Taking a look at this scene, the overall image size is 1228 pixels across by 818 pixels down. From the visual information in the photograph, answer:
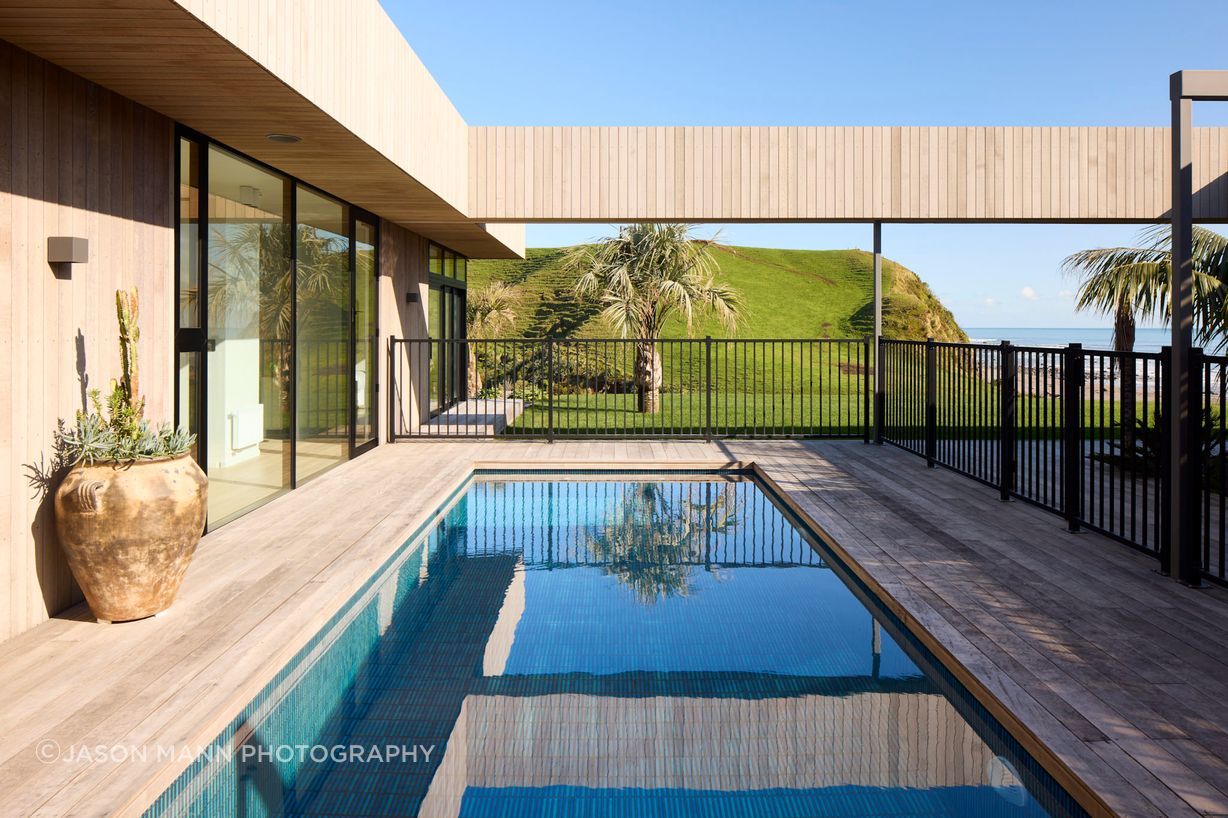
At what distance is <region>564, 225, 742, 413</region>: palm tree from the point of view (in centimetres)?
1401

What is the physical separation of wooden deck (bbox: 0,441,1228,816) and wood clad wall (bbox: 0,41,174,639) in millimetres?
352

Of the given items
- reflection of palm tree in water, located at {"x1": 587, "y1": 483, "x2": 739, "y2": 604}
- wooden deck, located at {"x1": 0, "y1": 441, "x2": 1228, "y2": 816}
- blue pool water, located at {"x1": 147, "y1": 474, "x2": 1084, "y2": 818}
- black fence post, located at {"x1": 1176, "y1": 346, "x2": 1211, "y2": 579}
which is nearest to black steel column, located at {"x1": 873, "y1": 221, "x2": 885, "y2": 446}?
reflection of palm tree in water, located at {"x1": 587, "y1": 483, "x2": 739, "y2": 604}

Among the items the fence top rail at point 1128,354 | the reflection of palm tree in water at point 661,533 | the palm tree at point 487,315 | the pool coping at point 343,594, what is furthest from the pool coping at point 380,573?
the palm tree at point 487,315

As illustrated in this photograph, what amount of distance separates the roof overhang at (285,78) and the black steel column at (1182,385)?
406 cm

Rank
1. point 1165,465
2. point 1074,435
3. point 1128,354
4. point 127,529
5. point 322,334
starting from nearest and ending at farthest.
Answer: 1. point 127,529
2. point 1165,465
3. point 1128,354
4. point 1074,435
5. point 322,334

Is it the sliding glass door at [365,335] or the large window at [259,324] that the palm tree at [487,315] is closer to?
the sliding glass door at [365,335]

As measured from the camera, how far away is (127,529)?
3459 mm

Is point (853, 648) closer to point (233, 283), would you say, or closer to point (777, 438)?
point (233, 283)

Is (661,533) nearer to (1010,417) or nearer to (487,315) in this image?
(1010,417)

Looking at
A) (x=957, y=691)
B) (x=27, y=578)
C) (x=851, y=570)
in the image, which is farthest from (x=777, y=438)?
(x=27, y=578)

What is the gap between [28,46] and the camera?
3.48 meters

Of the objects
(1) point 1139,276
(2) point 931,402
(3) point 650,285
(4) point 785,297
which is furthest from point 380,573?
(4) point 785,297

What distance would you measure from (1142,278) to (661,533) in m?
5.49

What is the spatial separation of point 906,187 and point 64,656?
7544 mm
